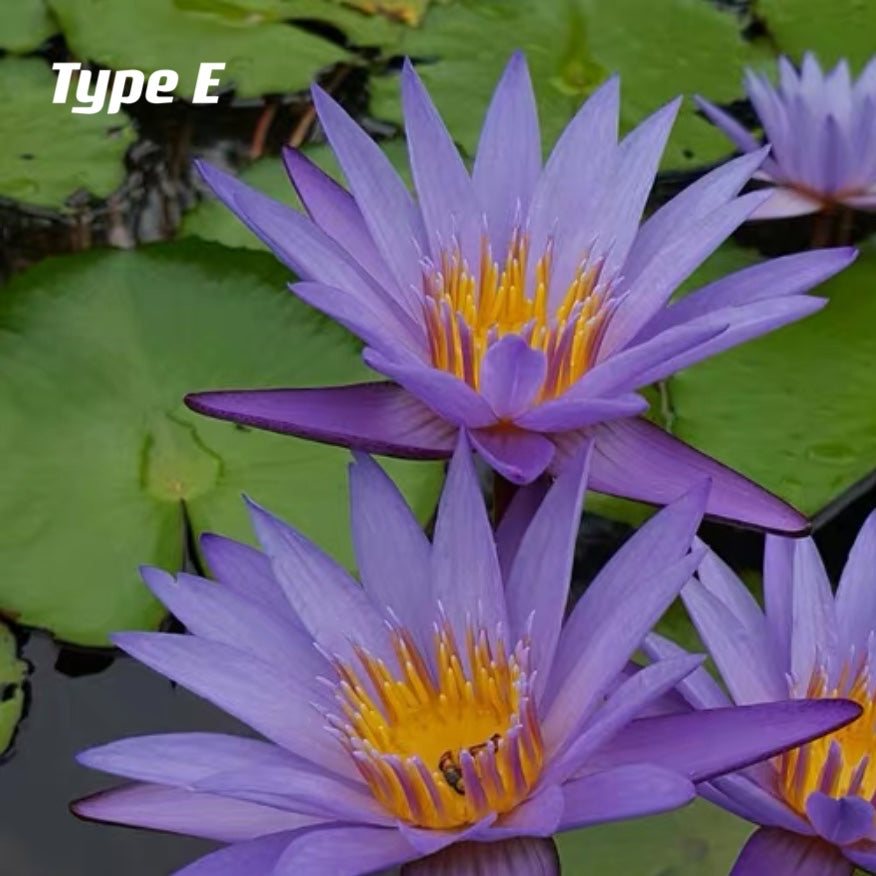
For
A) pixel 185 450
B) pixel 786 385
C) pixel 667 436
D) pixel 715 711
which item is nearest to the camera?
pixel 715 711

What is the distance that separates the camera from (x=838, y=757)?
40.6 inches

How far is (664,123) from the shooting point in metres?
1.33

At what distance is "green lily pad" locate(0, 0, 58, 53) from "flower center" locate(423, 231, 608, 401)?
5.65 ft

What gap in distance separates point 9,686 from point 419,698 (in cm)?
79

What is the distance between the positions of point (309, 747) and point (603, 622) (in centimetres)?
27

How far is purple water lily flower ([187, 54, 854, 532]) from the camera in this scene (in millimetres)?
1132

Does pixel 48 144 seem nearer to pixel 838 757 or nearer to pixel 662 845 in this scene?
pixel 662 845

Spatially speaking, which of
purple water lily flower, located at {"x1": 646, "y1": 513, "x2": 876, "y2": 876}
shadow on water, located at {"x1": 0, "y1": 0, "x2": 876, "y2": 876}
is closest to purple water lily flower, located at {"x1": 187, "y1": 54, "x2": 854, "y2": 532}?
purple water lily flower, located at {"x1": 646, "y1": 513, "x2": 876, "y2": 876}

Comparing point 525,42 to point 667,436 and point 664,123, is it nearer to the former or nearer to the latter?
point 664,123

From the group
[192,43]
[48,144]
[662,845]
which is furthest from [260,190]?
[662,845]

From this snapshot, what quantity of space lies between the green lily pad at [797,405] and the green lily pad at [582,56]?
0.59 meters

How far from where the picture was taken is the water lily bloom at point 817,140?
2.07 metres

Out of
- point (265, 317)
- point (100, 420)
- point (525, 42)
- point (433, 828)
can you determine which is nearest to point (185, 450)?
point (100, 420)

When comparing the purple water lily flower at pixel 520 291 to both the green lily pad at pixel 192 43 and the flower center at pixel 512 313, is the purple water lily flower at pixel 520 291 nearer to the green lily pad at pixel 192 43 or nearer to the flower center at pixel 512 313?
the flower center at pixel 512 313
